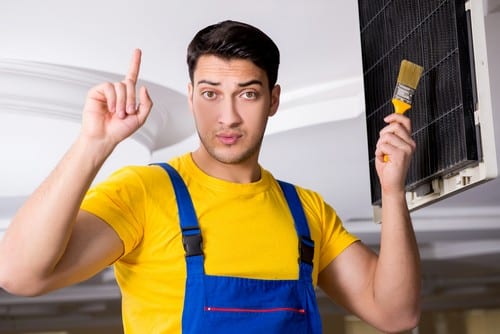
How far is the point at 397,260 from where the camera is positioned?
1869 mm

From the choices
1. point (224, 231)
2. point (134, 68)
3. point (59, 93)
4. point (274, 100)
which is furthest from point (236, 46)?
point (59, 93)

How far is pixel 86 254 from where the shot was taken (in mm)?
1601

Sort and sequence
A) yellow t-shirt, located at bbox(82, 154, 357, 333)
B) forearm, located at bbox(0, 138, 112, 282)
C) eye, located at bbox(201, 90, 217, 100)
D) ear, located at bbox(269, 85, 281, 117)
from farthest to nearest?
ear, located at bbox(269, 85, 281, 117) → eye, located at bbox(201, 90, 217, 100) → yellow t-shirt, located at bbox(82, 154, 357, 333) → forearm, located at bbox(0, 138, 112, 282)

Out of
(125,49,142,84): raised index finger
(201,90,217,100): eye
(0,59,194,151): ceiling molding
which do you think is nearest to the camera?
(125,49,142,84): raised index finger

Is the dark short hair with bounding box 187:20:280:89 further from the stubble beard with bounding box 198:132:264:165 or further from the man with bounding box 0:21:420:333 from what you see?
the stubble beard with bounding box 198:132:264:165

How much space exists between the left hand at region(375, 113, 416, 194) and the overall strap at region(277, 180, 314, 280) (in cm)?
19

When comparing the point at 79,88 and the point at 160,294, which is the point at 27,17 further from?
the point at 160,294

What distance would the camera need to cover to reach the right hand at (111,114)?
1523 millimetres

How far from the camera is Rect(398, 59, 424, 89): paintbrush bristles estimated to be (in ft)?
6.47

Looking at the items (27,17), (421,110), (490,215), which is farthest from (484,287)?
(421,110)

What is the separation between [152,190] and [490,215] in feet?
26.0

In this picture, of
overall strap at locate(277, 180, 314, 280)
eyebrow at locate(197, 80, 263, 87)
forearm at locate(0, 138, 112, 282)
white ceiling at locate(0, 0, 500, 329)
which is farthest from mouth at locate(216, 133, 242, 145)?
white ceiling at locate(0, 0, 500, 329)

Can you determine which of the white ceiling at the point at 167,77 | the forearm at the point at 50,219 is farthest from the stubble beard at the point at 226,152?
the white ceiling at the point at 167,77

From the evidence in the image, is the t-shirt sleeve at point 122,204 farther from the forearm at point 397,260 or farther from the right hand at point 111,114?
the forearm at point 397,260
